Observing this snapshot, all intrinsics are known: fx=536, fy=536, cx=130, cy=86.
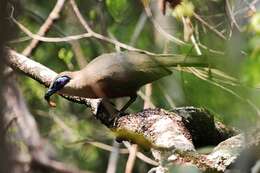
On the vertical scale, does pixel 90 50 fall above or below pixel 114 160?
above

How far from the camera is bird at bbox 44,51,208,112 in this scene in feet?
10.1

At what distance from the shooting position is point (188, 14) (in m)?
3.18

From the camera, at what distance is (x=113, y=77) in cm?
317

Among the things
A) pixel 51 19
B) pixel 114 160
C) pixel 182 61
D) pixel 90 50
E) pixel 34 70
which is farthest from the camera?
pixel 90 50

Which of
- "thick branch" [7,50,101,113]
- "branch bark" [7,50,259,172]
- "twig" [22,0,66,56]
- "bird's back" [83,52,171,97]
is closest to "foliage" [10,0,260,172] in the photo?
"twig" [22,0,66,56]

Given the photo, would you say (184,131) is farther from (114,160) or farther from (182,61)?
(114,160)

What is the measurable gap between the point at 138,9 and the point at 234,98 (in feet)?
10.8

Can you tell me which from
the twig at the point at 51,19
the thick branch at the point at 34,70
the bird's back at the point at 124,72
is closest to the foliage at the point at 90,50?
the twig at the point at 51,19

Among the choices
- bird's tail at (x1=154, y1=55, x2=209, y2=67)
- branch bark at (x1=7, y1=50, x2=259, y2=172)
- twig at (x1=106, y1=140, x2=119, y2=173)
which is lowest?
twig at (x1=106, y1=140, x2=119, y2=173)

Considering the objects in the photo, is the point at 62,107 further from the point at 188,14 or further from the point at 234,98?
the point at 234,98

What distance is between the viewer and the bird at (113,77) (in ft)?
10.1

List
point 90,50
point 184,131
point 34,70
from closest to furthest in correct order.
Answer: point 184,131, point 34,70, point 90,50

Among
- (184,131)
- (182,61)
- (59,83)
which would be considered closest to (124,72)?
(59,83)

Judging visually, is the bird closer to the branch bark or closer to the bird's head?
the bird's head
